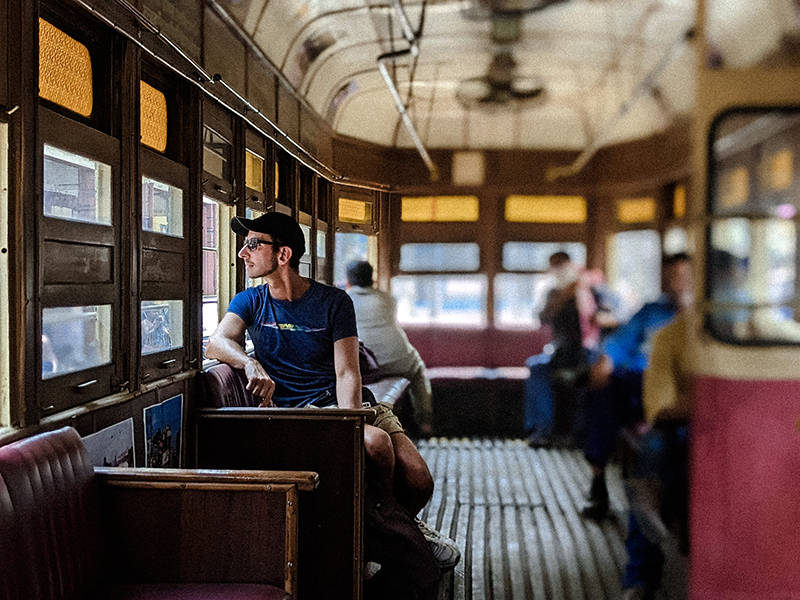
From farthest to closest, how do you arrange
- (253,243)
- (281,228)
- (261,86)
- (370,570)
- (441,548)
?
(370,570), (253,243), (441,548), (281,228), (261,86)

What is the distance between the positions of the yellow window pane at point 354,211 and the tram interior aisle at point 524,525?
413 millimetres

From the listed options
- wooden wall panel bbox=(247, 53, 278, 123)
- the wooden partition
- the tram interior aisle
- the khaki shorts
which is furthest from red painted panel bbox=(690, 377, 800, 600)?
the wooden partition

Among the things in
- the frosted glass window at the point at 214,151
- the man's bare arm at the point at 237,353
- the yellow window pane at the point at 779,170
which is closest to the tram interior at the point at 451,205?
the yellow window pane at the point at 779,170

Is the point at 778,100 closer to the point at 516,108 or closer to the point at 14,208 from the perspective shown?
the point at 516,108

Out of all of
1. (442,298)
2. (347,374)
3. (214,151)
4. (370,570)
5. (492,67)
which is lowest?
(370,570)

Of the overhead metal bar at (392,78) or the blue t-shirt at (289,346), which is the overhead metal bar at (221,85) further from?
the blue t-shirt at (289,346)

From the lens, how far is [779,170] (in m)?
0.76

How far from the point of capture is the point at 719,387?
808 mm

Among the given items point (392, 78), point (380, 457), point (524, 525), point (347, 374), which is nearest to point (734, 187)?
point (392, 78)

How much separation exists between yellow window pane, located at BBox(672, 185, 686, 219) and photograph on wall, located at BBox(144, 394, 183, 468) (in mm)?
1631

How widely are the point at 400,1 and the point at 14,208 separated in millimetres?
910

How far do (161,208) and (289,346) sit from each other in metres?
0.60

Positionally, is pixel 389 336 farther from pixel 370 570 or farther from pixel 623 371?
pixel 370 570

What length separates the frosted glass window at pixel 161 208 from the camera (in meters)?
1.97
